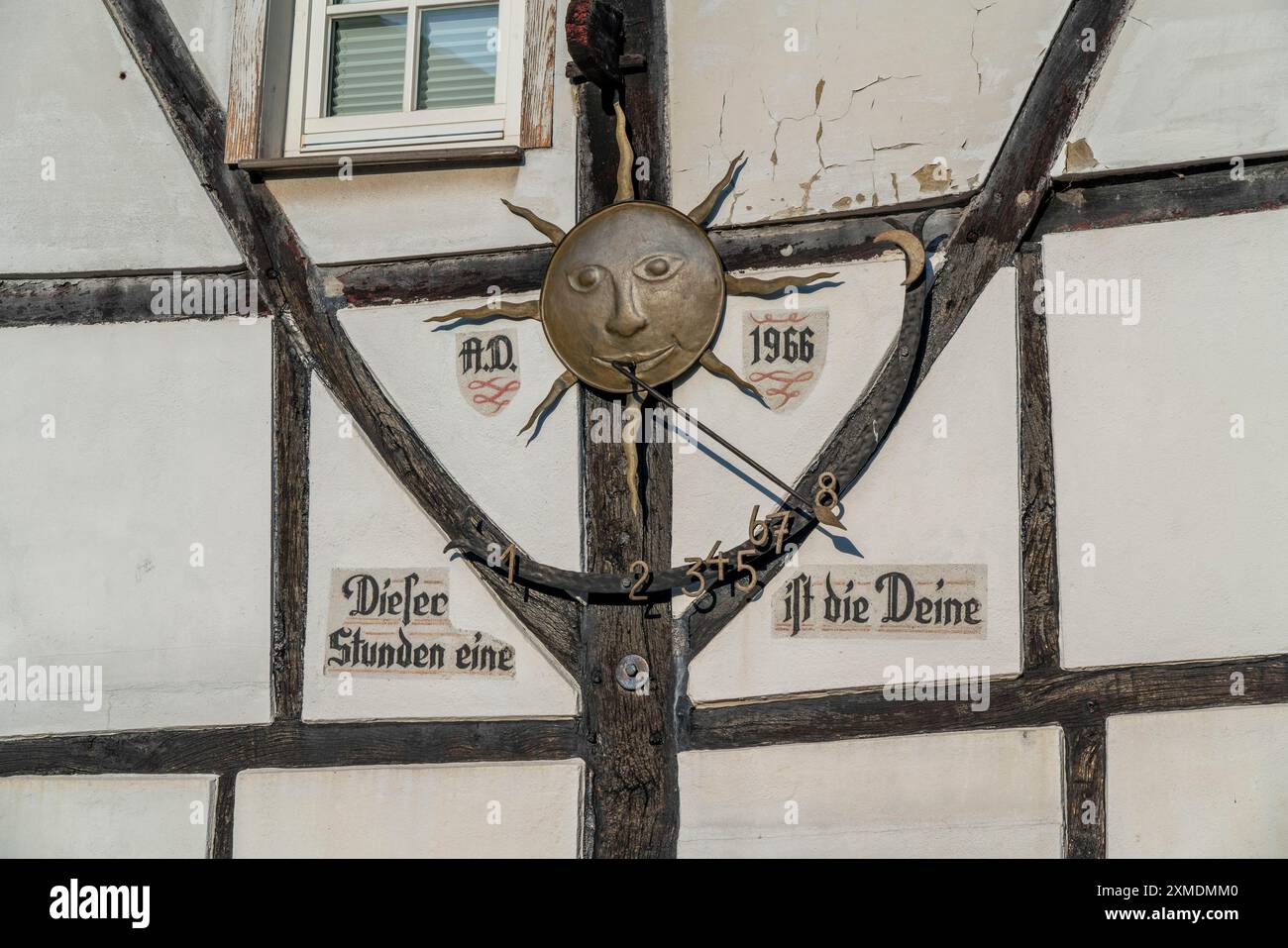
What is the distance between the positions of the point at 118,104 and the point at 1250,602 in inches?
157

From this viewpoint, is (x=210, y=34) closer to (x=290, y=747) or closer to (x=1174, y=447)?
(x=290, y=747)

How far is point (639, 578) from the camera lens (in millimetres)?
4398

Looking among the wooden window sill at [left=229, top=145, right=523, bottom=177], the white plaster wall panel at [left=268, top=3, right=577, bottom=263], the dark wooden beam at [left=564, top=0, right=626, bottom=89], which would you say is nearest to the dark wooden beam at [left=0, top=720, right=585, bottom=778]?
the white plaster wall panel at [left=268, top=3, right=577, bottom=263]

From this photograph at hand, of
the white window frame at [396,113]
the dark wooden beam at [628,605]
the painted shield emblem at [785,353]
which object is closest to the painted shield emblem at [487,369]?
the dark wooden beam at [628,605]

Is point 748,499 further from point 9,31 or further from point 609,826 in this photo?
point 9,31

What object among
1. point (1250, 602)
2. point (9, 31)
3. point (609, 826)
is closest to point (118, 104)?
point (9, 31)

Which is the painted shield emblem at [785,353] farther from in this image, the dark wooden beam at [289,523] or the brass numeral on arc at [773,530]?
the dark wooden beam at [289,523]

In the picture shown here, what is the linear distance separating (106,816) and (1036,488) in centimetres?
315

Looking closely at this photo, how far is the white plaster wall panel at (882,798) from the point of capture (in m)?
4.11

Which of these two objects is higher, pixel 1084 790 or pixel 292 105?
pixel 292 105

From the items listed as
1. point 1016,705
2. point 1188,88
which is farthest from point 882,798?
point 1188,88

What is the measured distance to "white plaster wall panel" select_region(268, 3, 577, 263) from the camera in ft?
15.3

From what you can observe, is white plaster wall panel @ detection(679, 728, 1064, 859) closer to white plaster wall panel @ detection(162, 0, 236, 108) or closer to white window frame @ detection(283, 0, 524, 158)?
white window frame @ detection(283, 0, 524, 158)

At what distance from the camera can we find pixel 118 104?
503 centimetres
